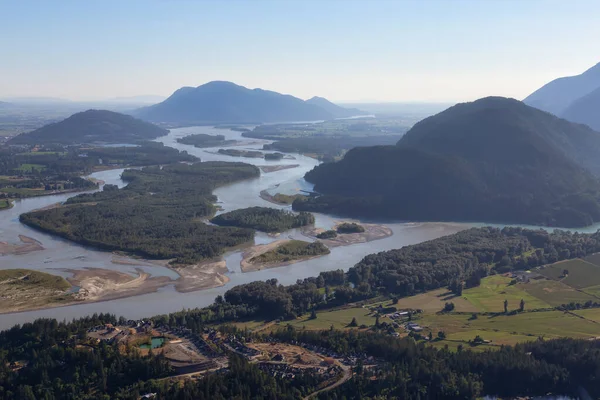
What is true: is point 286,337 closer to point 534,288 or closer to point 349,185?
point 534,288

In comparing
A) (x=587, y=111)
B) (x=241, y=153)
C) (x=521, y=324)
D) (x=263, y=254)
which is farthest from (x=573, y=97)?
(x=521, y=324)

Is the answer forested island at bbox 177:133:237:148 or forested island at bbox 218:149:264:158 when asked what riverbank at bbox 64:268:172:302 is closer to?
forested island at bbox 218:149:264:158

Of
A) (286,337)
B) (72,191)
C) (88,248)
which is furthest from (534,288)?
(72,191)

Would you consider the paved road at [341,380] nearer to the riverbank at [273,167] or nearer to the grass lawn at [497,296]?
the grass lawn at [497,296]

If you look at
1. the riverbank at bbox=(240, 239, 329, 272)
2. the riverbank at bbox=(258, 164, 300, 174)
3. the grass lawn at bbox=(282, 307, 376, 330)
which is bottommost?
the grass lawn at bbox=(282, 307, 376, 330)

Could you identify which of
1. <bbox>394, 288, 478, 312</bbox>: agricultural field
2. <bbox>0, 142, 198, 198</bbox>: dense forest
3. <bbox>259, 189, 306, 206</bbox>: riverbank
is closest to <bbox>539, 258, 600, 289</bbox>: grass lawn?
<bbox>394, 288, 478, 312</bbox>: agricultural field

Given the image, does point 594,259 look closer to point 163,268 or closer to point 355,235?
point 355,235

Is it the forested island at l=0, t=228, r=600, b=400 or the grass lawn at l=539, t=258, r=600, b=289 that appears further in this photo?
the grass lawn at l=539, t=258, r=600, b=289
